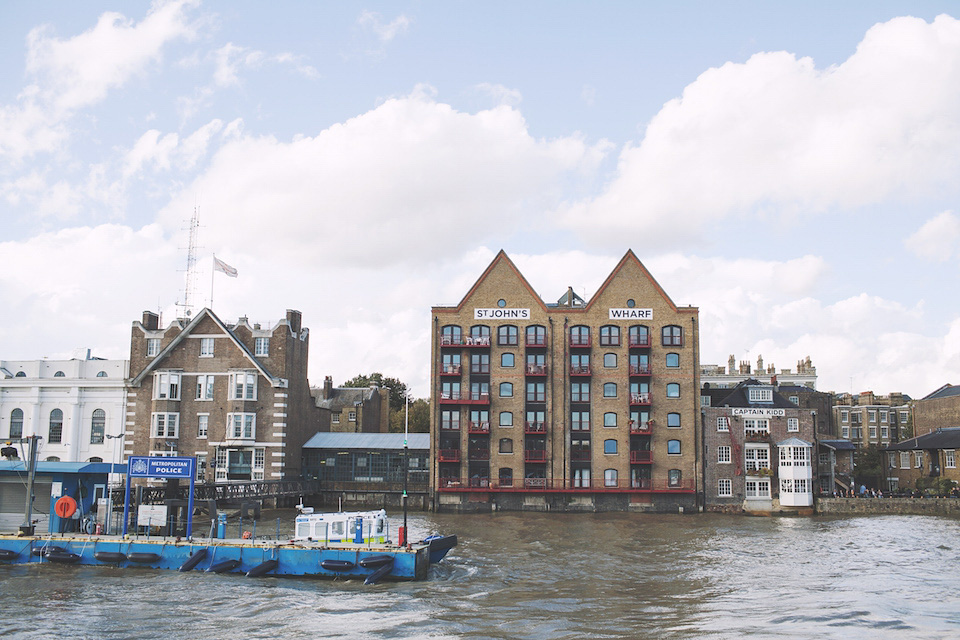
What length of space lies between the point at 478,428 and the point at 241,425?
21.1 meters

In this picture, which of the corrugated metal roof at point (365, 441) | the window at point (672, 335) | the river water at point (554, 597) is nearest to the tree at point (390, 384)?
the corrugated metal roof at point (365, 441)

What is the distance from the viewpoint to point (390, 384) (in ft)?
442

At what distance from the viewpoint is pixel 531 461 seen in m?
73.9

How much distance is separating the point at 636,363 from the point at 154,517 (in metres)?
45.1

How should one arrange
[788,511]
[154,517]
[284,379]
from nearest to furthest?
[154,517]
[788,511]
[284,379]

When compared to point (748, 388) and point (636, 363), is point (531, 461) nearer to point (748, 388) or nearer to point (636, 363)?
point (636, 363)

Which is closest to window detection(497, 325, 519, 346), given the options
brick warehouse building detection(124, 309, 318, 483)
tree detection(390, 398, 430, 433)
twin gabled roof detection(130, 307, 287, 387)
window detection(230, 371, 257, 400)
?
brick warehouse building detection(124, 309, 318, 483)

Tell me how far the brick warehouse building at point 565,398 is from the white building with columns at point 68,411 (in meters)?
29.7

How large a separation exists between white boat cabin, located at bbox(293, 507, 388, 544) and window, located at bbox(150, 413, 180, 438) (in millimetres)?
41180

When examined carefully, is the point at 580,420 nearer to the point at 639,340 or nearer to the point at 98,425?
the point at 639,340

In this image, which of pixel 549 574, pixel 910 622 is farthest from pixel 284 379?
pixel 910 622

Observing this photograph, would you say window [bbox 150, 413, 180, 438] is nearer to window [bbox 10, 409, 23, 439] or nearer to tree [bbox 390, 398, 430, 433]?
window [bbox 10, 409, 23, 439]

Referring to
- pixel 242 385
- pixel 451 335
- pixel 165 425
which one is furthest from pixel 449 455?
pixel 165 425

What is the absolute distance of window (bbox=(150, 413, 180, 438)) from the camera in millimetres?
76000
